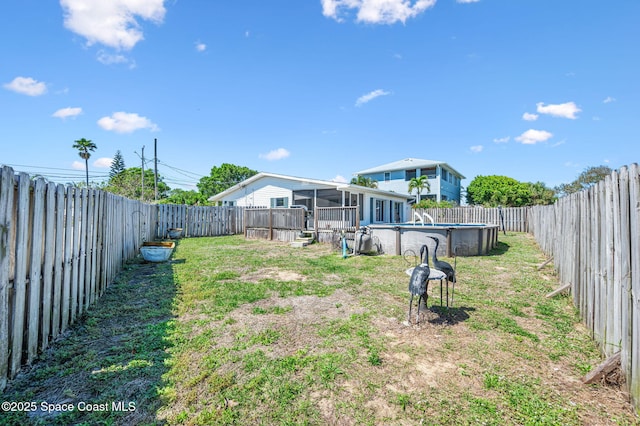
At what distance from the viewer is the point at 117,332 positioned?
343 centimetres

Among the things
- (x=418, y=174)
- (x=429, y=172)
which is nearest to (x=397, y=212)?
(x=418, y=174)

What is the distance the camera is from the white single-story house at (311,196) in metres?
17.0

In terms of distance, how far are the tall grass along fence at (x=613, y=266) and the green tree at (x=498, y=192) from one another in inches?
1081

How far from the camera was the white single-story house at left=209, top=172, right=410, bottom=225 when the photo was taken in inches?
668

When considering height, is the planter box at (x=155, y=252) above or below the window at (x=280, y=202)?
below

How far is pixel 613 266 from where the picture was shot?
2.70 m

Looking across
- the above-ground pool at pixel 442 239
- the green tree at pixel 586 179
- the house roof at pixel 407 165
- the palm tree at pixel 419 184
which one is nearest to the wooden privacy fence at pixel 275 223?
the above-ground pool at pixel 442 239

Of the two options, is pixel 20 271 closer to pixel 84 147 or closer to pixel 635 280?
pixel 635 280

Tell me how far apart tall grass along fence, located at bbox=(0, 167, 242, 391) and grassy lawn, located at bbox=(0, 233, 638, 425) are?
254 mm

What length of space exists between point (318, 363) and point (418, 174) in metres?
28.9

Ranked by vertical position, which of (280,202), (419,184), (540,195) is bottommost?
(280,202)

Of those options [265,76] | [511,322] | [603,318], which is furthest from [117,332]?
[265,76]

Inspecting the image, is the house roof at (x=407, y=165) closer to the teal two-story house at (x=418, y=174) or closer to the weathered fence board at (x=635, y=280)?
the teal two-story house at (x=418, y=174)

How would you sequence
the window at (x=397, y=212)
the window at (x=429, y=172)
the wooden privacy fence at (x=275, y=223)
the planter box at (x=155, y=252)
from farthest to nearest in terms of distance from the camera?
the window at (x=429, y=172) → the window at (x=397, y=212) → the wooden privacy fence at (x=275, y=223) → the planter box at (x=155, y=252)
